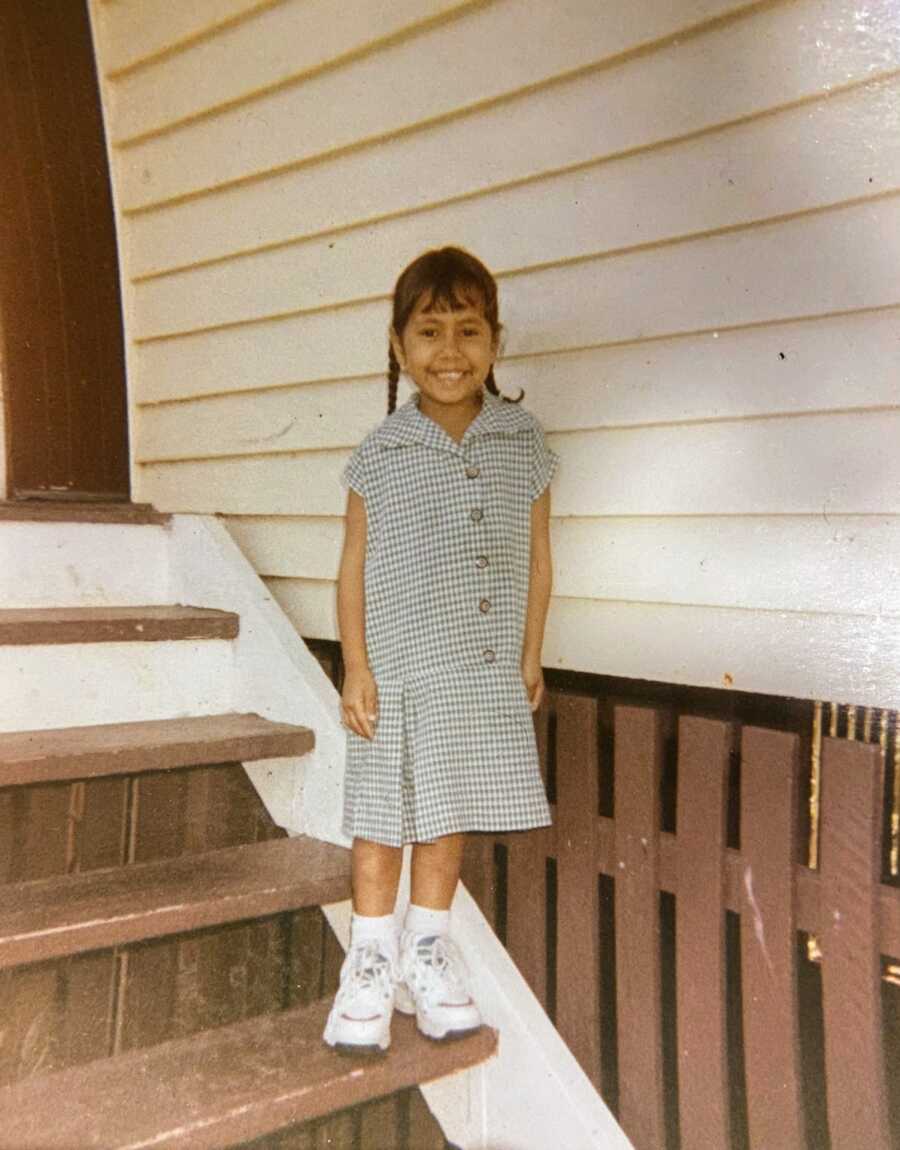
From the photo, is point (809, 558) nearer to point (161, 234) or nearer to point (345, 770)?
point (345, 770)

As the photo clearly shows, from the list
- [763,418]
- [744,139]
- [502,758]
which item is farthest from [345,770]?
[744,139]

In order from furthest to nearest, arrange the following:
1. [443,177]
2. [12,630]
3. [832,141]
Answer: [443,177] → [12,630] → [832,141]

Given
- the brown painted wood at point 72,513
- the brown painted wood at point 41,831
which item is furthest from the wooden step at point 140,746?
the brown painted wood at point 72,513

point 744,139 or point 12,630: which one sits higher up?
point 744,139

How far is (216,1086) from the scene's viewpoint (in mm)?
1635

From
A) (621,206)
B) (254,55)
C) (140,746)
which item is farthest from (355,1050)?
(254,55)

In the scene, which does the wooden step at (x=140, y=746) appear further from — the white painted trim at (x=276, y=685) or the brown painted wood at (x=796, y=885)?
the brown painted wood at (x=796, y=885)

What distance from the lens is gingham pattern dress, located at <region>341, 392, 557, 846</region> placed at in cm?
197

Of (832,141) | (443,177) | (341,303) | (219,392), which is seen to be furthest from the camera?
(219,392)

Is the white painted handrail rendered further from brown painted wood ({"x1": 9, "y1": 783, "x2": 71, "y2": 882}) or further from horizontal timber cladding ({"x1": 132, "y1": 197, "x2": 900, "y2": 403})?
horizontal timber cladding ({"x1": 132, "y1": 197, "x2": 900, "y2": 403})

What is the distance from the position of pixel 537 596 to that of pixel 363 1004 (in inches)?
32.2

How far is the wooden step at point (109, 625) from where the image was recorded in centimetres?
217

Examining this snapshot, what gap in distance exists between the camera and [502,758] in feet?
6.52

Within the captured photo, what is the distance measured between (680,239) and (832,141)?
316 millimetres
